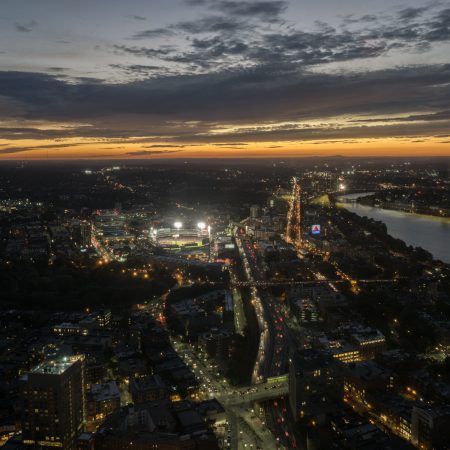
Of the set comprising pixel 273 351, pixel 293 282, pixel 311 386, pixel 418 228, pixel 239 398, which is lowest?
pixel 418 228

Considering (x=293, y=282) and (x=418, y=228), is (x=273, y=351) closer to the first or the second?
(x=293, y=282)

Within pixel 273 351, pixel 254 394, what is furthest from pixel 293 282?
pixel 254 394

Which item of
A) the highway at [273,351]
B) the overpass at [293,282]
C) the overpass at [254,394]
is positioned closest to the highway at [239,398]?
the overpass at [254,394]

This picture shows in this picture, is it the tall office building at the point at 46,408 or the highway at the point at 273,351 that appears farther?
the highway at the point at 273,351

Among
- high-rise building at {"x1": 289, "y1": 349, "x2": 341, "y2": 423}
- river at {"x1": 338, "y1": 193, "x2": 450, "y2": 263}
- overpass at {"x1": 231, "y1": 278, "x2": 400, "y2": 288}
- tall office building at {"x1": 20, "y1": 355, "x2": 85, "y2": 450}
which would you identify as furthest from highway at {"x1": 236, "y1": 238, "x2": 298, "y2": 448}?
river at {"x1": 338, "y1": 193, "x2": 450, "y2": 263}

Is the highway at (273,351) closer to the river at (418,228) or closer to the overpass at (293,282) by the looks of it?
the overpass at (293,282)

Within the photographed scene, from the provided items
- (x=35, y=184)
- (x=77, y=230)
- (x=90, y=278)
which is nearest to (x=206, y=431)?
(x=90, y=278)

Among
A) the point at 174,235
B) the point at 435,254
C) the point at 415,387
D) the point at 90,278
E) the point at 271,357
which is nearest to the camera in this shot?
the point at 415,387

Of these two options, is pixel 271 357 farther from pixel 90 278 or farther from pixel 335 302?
pixel 90 278
